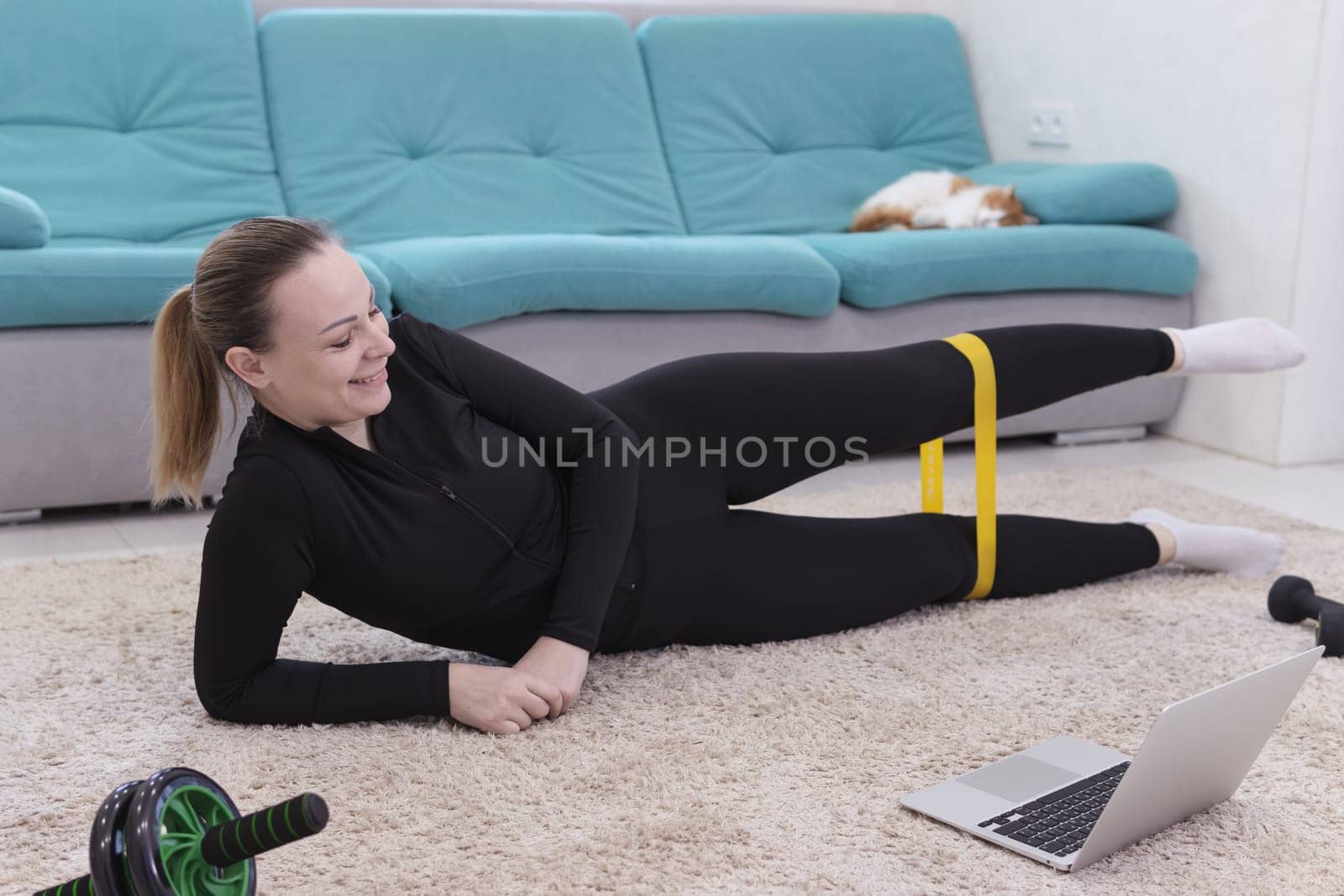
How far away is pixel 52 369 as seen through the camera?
235 centimetres

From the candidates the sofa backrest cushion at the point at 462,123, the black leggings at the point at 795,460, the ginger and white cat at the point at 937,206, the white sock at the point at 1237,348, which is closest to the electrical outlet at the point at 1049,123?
the ginger and white cat at the point at 937,206

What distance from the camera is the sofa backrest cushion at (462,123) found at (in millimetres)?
3135

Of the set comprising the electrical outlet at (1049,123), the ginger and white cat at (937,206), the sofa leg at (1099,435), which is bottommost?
the sofa leg at (1099,435)

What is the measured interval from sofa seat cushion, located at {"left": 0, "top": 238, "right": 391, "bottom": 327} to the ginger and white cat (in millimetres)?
1507

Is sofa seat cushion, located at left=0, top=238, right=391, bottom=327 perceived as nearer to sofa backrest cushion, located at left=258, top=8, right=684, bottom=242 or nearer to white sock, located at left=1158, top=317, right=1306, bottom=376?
sofa backrest cushion, located at left=258, top=8, right=684, bottom=242

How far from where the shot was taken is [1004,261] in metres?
2.94

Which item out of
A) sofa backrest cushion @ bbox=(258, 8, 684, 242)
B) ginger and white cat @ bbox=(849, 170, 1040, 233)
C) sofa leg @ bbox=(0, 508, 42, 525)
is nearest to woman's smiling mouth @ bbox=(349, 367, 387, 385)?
sofa leg @ bbox=(0, 508, 42, 525)

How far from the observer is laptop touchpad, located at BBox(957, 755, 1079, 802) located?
140 centimetres

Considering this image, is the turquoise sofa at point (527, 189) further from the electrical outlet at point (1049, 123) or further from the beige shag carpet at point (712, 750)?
the beige shag carpet at point (712, 750)

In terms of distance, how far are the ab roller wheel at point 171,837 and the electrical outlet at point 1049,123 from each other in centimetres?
306

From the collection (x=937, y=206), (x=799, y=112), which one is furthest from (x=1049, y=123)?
(x=799, y=112)

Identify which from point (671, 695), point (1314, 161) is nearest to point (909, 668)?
point (671, 695)

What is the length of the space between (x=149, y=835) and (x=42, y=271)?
1.59 m

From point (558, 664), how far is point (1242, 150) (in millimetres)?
2218
